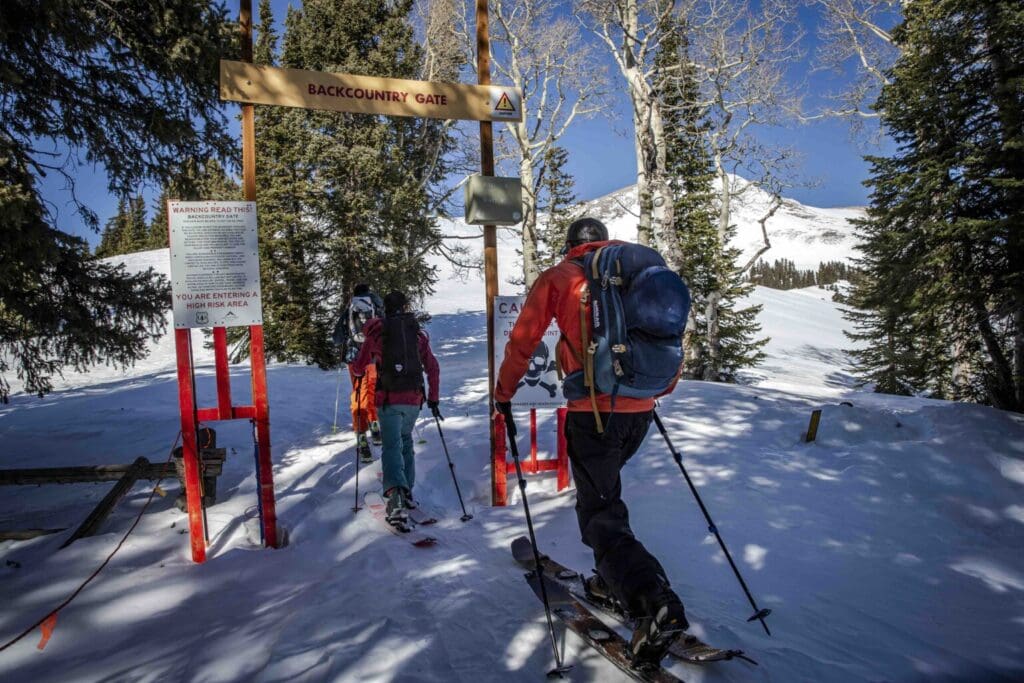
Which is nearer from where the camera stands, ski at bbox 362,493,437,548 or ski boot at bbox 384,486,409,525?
ski at bbox 362,493,437,548

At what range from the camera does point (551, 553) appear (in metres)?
4.54

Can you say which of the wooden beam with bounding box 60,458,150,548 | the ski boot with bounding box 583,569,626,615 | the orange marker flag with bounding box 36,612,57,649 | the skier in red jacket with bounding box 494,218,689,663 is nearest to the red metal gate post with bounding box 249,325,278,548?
the wooden beam with bounding box 60,458,150,548

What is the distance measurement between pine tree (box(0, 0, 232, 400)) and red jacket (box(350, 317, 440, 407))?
3128 mm

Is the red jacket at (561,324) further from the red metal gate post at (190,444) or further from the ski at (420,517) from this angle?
the red metal gate post at (190,444)

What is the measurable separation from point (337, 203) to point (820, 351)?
37216mm

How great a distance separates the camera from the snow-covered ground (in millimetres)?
3133

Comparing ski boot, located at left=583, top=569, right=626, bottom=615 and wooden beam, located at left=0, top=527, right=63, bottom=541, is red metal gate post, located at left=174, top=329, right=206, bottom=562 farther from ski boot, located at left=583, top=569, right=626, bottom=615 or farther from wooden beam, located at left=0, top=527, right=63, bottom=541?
ski boot, located at left=583, top=569, right=626, bottom=615

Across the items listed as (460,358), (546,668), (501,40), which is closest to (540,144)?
(501,40)

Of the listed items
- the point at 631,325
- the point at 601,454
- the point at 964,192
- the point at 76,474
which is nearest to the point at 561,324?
the point at 631,325

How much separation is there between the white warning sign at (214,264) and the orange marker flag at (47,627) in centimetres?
213

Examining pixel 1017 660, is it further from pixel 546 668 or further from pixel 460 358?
pixel 460 358

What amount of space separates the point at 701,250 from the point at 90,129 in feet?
63.4

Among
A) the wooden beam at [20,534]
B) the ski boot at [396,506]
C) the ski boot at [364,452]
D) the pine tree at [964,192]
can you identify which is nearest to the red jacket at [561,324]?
the ski boot at [396,506]

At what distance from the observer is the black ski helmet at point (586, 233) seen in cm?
361
